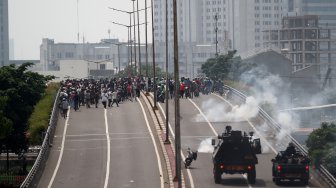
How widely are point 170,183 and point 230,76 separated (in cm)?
6700

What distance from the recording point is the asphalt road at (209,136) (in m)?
43.4

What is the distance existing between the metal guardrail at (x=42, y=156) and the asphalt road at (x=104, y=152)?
0.43m

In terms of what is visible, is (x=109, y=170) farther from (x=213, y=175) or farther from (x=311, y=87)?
(x=311, y=87)

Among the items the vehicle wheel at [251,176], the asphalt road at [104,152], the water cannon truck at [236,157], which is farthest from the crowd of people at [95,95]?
the vehicle wheel at [251,176]

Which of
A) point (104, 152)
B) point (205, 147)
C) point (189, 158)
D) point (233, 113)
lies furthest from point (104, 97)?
point (189, 158)

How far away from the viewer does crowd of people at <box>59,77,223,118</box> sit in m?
69.7

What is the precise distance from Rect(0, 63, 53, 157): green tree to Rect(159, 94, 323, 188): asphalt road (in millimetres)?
9745

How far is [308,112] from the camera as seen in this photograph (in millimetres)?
80375

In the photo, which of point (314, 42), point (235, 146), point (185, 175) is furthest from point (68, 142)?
point (314, 42)

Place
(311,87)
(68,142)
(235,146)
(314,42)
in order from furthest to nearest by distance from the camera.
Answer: (314,42) < (311,87) < (68,142) < (235,146)

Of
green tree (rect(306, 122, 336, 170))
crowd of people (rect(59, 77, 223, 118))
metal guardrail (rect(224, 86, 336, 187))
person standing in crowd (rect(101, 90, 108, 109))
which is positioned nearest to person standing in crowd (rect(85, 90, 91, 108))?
crowd of people (rect(59, 77, 223, 118))

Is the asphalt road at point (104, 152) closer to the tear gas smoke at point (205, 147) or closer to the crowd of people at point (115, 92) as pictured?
the crowd of people at point (115, 92)

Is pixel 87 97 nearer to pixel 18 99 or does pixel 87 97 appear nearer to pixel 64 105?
pixel 64 105

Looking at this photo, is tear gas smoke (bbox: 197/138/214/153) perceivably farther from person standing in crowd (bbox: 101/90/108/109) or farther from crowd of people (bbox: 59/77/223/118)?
person standing in crowd (bbox: 101/90/108/109)
